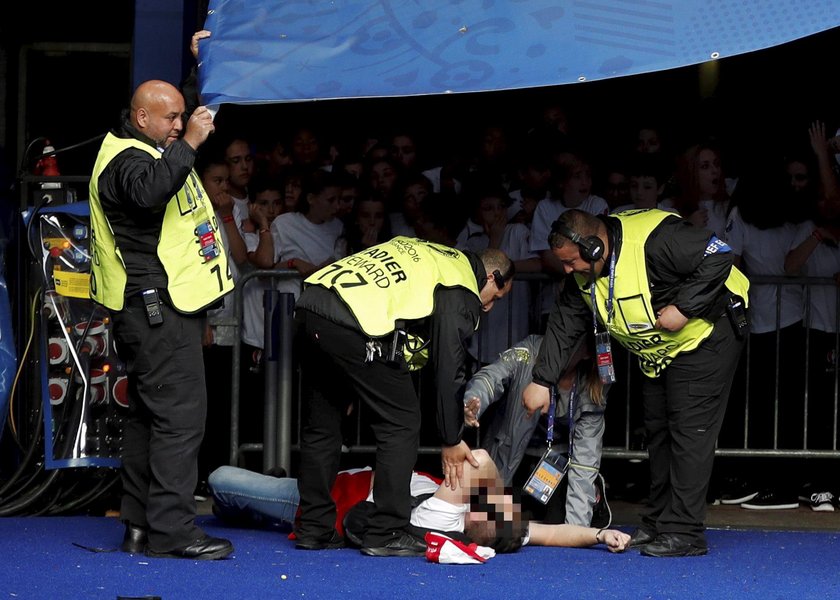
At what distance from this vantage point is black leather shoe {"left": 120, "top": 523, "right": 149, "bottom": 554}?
6421mm

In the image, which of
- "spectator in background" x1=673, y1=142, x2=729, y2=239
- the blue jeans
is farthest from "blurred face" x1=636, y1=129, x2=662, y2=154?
the blue jeans

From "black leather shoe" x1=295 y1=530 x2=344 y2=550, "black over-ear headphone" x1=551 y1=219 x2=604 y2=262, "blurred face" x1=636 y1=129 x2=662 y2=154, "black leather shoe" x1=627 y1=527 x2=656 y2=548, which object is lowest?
"black leather shoe" x1=295 y1=530 x2=344 y2=550

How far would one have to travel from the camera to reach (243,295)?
7945 mm

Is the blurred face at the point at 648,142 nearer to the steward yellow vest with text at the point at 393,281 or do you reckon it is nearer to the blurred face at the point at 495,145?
the blurred face at the point at 495,145

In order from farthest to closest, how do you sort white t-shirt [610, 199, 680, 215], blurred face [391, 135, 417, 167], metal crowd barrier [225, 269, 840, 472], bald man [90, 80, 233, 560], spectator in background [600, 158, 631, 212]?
blurred face [391, 135, 417, 167]
spectator in background [600, 158, 631, 212]
white t-shirt [610, 199, 680, 215]
metal crowd barrier [225, 269, 840, 472]
bald man [90, 80, 233, 560]

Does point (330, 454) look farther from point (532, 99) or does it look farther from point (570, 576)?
point (532, 99)

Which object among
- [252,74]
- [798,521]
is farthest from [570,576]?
[252,74]

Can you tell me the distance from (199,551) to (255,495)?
0.81m

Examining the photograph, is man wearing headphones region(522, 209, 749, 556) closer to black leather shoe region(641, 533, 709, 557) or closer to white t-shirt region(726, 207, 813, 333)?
black leather shoe region(641, 533, 709, 557)

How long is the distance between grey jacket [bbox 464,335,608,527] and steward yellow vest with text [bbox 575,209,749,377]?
0.54m

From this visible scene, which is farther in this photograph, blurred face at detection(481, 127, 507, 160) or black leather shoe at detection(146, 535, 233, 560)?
blurred face at detection(481, 127, 507, 160)

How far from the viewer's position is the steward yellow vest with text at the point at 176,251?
616 cm

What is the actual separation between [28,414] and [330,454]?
7.37 feet

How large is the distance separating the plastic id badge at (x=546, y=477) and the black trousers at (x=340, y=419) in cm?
72
